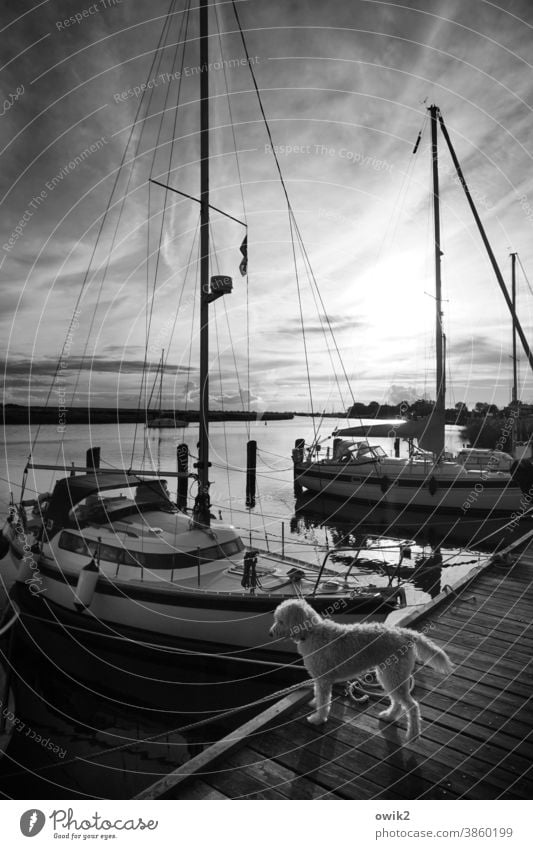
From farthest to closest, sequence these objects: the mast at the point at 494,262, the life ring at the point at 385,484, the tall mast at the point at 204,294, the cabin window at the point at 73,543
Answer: the life ring at the point at 385,484
the tall mast at the point at 204,294
the cabin window at the point at 73,543
the mast at the point at 494,262

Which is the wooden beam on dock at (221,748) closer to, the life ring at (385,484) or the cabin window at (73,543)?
the cabin window at (73,543)

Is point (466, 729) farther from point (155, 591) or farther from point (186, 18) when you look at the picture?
point (186, 18)

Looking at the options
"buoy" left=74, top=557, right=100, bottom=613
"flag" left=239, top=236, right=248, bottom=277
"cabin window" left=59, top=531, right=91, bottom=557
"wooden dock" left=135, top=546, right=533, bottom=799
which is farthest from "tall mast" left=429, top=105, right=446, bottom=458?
"buoy" left=74, top=557, right=100, bottom=613

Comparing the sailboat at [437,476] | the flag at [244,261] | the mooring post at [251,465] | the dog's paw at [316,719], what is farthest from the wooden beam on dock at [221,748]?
the mooring post at [251,465]

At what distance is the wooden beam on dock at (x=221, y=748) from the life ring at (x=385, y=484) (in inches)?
764

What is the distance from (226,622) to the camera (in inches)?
287

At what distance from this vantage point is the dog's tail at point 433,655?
3494 millimetres

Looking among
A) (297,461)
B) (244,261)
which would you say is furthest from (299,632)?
(297,461)

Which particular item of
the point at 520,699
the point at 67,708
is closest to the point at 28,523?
the point at 67,708

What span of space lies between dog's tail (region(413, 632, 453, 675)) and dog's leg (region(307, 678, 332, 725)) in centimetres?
89

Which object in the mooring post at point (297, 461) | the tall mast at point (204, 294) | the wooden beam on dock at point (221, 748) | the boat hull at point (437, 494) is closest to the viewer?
the wooden beam on dock at point (221, 748)

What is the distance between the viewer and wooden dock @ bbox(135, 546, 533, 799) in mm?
2988

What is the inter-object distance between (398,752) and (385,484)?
20069 mm

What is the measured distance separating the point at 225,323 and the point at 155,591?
23.8 ft
